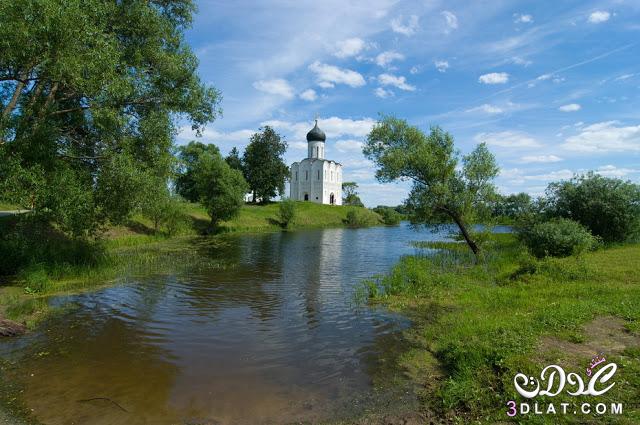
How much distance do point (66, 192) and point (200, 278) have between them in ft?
23.0

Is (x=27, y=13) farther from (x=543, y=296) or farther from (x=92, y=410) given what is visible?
(x=543, y=296)

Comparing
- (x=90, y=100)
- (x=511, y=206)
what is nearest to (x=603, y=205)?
(x=511, y=206)

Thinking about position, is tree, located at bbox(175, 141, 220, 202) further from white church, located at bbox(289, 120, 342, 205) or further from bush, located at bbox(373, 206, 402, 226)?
bush, located at bbox(373, 206, 402, 226)

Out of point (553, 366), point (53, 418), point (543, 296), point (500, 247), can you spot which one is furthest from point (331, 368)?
point (500, 247)

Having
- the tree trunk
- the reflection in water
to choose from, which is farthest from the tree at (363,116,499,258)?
the reflection in water

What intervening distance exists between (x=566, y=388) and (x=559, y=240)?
1385 cm

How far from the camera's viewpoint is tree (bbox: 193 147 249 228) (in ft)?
156

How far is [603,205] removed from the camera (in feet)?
81.0

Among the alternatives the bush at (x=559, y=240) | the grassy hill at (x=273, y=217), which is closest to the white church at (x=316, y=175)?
the grassy hill at (x=273, y=217)

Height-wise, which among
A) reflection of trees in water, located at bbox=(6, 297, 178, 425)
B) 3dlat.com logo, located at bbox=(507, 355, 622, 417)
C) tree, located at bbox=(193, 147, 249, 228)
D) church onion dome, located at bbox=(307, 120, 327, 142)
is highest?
church onion dome, located at bbox=(307, 120, 327, 142)

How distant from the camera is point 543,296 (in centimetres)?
1277

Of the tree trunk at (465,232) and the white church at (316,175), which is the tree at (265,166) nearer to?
the white church at (316,175)

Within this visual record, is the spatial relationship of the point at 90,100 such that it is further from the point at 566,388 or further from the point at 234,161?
the point at 234,161

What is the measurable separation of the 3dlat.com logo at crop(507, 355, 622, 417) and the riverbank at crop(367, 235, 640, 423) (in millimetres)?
85
